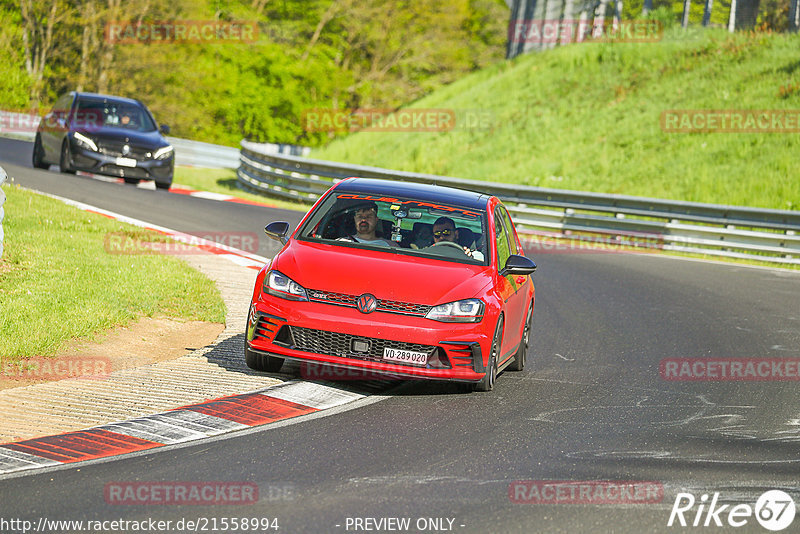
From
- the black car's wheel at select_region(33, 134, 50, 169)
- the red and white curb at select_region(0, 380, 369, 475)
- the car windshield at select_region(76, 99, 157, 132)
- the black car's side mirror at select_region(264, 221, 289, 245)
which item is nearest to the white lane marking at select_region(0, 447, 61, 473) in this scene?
the red and white curb at select_region(0, 380, 369, 475)

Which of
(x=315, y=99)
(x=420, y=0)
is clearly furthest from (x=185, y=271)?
(x=420, y=0)

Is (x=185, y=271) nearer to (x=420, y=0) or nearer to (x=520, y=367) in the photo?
(x=520, y=367)

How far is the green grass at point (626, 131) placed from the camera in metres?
29.5

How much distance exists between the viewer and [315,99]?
218ft

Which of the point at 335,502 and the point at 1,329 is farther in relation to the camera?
the point at 1,329

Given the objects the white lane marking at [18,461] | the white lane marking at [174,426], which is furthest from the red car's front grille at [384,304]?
the white lane marking at [18,461]

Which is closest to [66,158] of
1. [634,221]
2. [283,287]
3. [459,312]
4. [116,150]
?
[116,150]

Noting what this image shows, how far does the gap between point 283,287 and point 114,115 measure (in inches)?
695

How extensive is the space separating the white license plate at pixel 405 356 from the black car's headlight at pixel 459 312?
0.95 ft

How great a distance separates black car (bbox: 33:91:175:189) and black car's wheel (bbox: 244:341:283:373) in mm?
15922

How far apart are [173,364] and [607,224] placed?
1616cm

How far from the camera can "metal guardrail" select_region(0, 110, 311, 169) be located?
42.4 meters

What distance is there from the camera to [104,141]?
931 inches

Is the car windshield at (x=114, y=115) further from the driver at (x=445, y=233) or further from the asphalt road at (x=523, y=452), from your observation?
the driver at (x=445, y=233)
